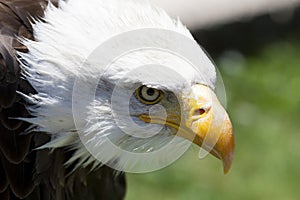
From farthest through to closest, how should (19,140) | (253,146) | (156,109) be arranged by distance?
(253,146)
(19,140)
(156,109)

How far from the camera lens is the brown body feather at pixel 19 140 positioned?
408 cm

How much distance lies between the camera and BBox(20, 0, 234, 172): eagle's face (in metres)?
3.89

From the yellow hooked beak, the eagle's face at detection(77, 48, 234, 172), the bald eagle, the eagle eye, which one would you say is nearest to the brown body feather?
the bald eagle

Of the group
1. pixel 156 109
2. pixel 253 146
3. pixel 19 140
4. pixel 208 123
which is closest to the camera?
pixel 208 123

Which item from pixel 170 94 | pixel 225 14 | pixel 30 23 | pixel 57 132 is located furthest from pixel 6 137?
pixel 225 14

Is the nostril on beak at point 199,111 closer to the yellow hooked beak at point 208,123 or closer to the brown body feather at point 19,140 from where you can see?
the yellow hooked beak at point 208,123

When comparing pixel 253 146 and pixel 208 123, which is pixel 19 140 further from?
pixel 253 146

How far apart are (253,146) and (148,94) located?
3.47 m

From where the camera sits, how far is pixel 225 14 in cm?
837

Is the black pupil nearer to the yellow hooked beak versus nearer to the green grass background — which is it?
the yellow hooked beak

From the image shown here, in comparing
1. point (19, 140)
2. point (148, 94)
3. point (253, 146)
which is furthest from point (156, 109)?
point (253, 146)

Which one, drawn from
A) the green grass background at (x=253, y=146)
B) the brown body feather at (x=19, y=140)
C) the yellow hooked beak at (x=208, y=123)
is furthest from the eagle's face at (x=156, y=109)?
the green grass background at (x=253, y=146)

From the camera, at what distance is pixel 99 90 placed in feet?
13.1

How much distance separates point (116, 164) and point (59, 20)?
27.4 inches
